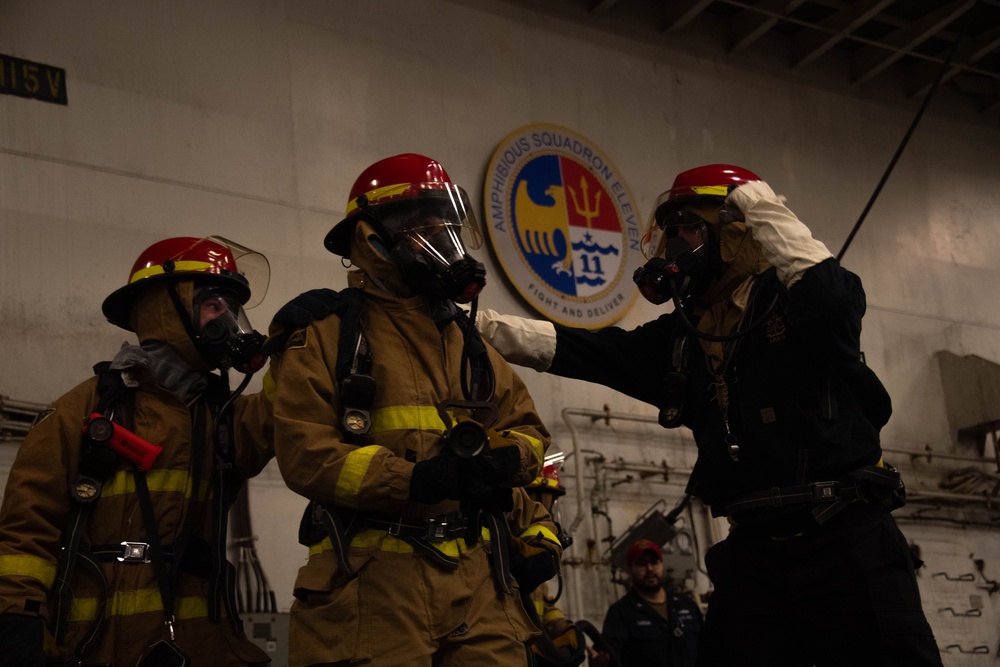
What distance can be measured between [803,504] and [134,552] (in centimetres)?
195

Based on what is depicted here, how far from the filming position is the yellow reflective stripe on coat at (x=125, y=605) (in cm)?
329

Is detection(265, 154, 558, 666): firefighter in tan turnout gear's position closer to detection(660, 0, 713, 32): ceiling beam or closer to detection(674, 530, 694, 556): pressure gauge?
detection(674, 530, 694, 556): pressure gauge

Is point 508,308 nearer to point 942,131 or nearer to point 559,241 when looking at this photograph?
point 559,241

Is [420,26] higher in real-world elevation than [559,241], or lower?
higher

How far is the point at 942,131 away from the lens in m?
10.5

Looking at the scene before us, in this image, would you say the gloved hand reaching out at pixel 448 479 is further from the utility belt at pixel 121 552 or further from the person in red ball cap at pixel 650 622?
the person in red ball cap at pixel 650 622

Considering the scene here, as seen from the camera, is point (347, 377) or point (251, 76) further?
point (251, 76)

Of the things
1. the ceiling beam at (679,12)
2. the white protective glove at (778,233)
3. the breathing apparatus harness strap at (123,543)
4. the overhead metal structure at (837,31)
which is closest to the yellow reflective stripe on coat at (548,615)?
the breathing apparatus harness strap at (123,543)

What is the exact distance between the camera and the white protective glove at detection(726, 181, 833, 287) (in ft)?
10.7

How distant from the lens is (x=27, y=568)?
3199mm

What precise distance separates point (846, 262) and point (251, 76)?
16.8 feet

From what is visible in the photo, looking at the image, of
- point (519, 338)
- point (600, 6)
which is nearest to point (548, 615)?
point (519, 338)

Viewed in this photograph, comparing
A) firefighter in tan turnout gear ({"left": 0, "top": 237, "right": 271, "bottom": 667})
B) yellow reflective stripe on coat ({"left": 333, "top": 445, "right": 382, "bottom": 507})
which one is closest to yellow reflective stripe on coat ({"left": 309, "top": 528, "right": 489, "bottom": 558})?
yellow reflective stripe on coat ({"left": 333, "top": 445, "right": 382, "bottom": 507})

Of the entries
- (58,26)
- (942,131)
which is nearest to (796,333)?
(58,26)
